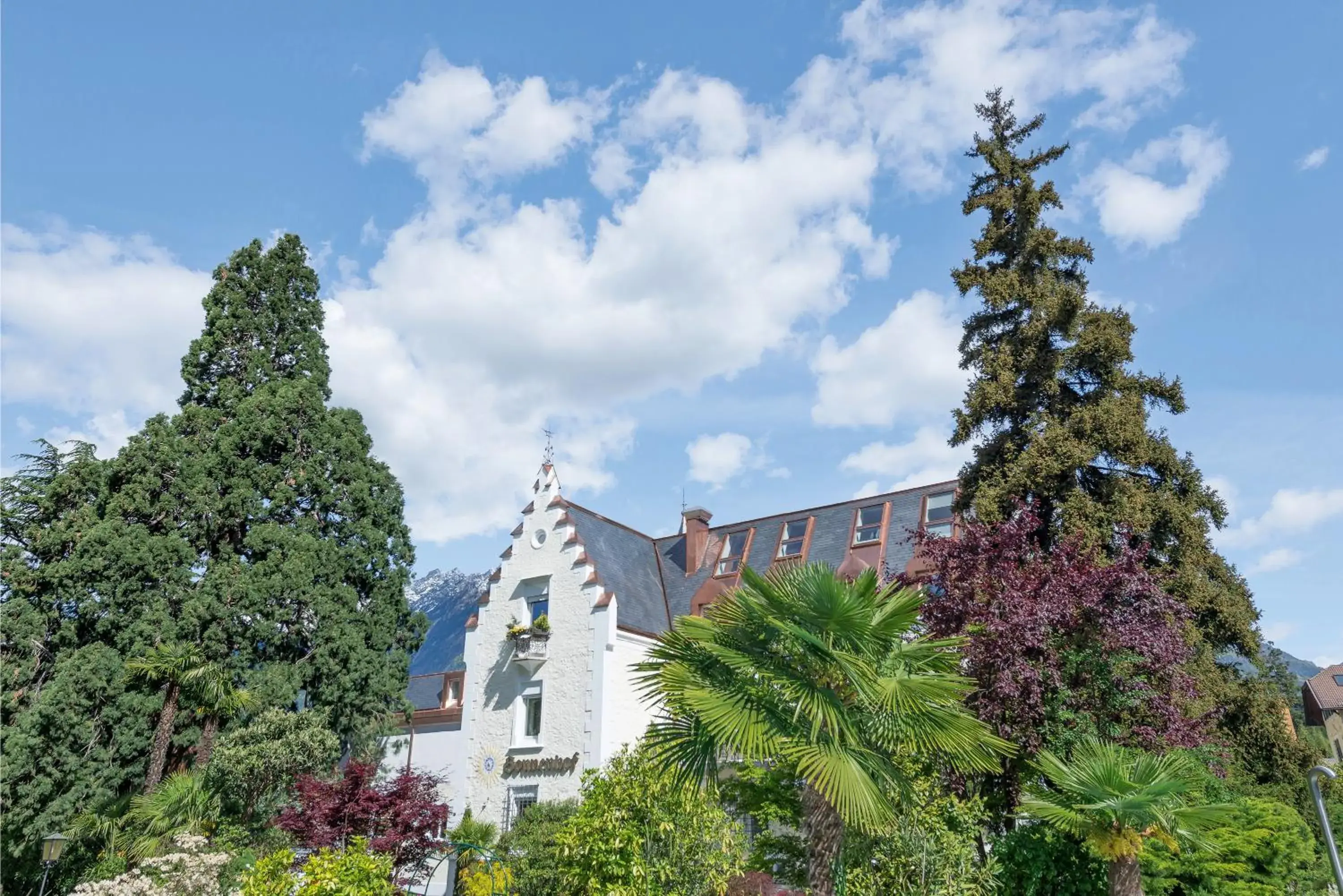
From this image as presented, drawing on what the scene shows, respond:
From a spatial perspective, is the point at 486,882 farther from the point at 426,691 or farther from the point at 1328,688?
the point at 1328,688

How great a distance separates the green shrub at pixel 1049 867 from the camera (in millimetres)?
15516

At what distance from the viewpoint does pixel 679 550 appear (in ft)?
127

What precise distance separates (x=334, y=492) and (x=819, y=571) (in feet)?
69.4

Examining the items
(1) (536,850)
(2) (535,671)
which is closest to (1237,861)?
(1) (536,850)

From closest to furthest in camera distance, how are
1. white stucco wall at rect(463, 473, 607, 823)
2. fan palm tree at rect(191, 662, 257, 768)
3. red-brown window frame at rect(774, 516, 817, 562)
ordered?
fan palm tree at rect(191, 662, 257, 768) → white stucco wall at rect(463, 473, 607, 823) → red-brown window frame at rect(774, 516, 817, 562)

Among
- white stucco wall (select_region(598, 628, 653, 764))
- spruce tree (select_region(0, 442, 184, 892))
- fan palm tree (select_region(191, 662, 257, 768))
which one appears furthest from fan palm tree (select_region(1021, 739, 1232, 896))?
spruce tree (select_region(0, 442, 184, 892))

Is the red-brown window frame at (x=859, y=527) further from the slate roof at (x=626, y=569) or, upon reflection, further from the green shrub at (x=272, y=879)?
the green shrub at (x=272, y=879)

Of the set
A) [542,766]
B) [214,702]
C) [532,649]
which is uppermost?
[532,649]

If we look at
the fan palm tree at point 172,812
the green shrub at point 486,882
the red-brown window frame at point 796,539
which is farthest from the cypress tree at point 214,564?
the red-brown window frame at point 796,539

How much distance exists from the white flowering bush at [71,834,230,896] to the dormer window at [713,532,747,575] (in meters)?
20.6

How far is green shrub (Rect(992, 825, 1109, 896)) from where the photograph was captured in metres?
15.5

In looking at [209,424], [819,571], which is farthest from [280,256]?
[819,571]

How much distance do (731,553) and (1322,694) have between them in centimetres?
6522

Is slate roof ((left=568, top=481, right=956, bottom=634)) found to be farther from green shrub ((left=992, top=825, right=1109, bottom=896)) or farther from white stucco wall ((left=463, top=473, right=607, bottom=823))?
green shrub ((left=992, top=825, right=1109, bottom=896))
